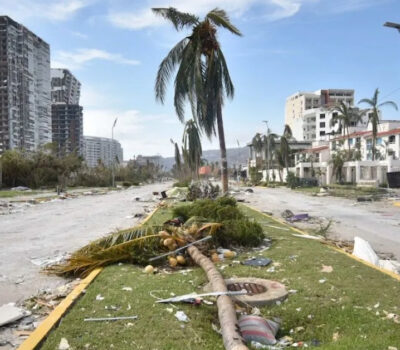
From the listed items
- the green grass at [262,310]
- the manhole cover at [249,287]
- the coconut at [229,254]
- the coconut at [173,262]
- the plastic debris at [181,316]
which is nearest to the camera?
the green grass at [262,310]

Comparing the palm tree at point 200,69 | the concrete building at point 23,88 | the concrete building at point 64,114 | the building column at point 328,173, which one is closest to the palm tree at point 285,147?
the building column at point 328,173

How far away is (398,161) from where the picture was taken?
45531 millimetres

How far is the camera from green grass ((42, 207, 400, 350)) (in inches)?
163

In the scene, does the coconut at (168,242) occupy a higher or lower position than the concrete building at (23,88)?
lower

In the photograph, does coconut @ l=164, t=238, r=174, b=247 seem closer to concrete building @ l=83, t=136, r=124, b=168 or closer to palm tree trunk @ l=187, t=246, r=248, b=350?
palm tree trunk @ l=187, t=246, r=248, b=350

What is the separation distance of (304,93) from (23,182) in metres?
111

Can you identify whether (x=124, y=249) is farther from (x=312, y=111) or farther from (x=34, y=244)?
(x=312, y=111)

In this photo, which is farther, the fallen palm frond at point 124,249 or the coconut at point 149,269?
the fallen palm frond at point 124,249

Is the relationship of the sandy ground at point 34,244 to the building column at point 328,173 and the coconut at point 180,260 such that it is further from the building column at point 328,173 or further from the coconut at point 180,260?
the building column at point 328,173

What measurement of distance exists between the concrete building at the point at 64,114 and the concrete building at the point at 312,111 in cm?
6139

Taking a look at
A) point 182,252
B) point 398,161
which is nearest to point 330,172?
point 398,161

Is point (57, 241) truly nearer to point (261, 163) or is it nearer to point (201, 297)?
point (201, 297)

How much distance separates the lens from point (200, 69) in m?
16.7

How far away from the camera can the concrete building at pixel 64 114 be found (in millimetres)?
102812
